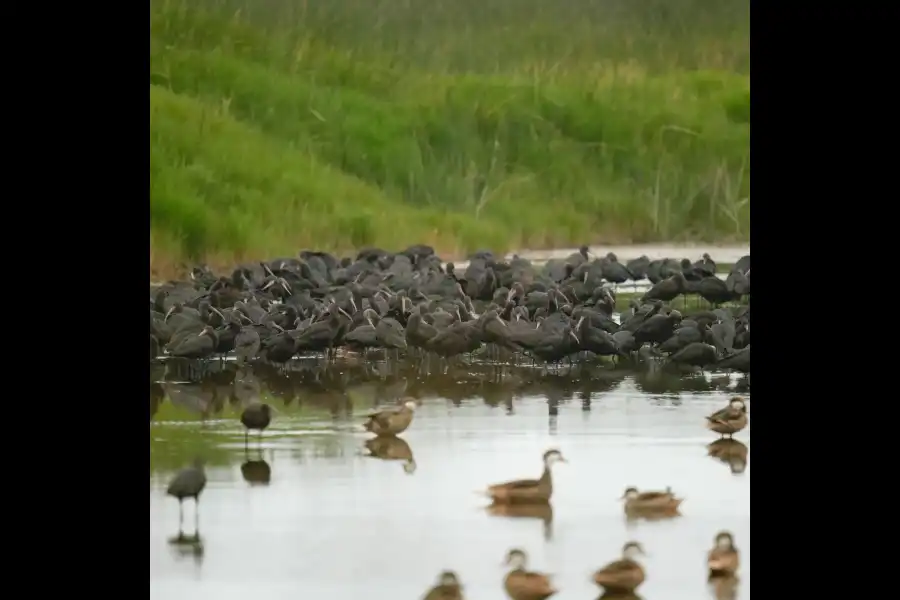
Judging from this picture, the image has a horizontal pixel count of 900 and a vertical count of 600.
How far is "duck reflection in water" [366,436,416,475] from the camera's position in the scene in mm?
3287

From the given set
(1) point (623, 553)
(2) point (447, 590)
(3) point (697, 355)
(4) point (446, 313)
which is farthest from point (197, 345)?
(3) point (697, 355)

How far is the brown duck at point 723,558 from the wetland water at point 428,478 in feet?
0.10

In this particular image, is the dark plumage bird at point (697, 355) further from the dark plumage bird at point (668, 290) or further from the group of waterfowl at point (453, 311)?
the dark plumage bird at point (668, 290)

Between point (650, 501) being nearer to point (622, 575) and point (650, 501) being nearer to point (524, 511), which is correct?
point (622, 575)

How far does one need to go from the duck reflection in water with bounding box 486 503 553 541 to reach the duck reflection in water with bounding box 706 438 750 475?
1.79ft

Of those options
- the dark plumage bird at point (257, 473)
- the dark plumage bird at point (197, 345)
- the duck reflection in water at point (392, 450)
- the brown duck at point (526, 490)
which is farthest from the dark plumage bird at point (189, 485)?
the brown duck at point (526, 490)

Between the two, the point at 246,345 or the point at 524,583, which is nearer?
the point at 524,583

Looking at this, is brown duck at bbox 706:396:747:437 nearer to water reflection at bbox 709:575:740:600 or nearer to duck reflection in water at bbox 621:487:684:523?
duck reflection in water at bbox 621:487:684:523

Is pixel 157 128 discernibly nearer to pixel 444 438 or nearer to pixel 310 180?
pixel 310 180

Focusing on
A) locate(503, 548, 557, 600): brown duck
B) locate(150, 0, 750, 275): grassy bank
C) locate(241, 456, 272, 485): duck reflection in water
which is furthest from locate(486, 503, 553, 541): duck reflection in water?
locate(150, 0, 750, 275): grassy bank

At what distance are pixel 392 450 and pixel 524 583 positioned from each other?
571 mm

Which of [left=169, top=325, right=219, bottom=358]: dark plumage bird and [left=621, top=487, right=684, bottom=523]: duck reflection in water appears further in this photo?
[left=169, top=325, right=219, bottom=358]: dark plumage bird

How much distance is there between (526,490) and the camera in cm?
325

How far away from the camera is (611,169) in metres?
3.51
